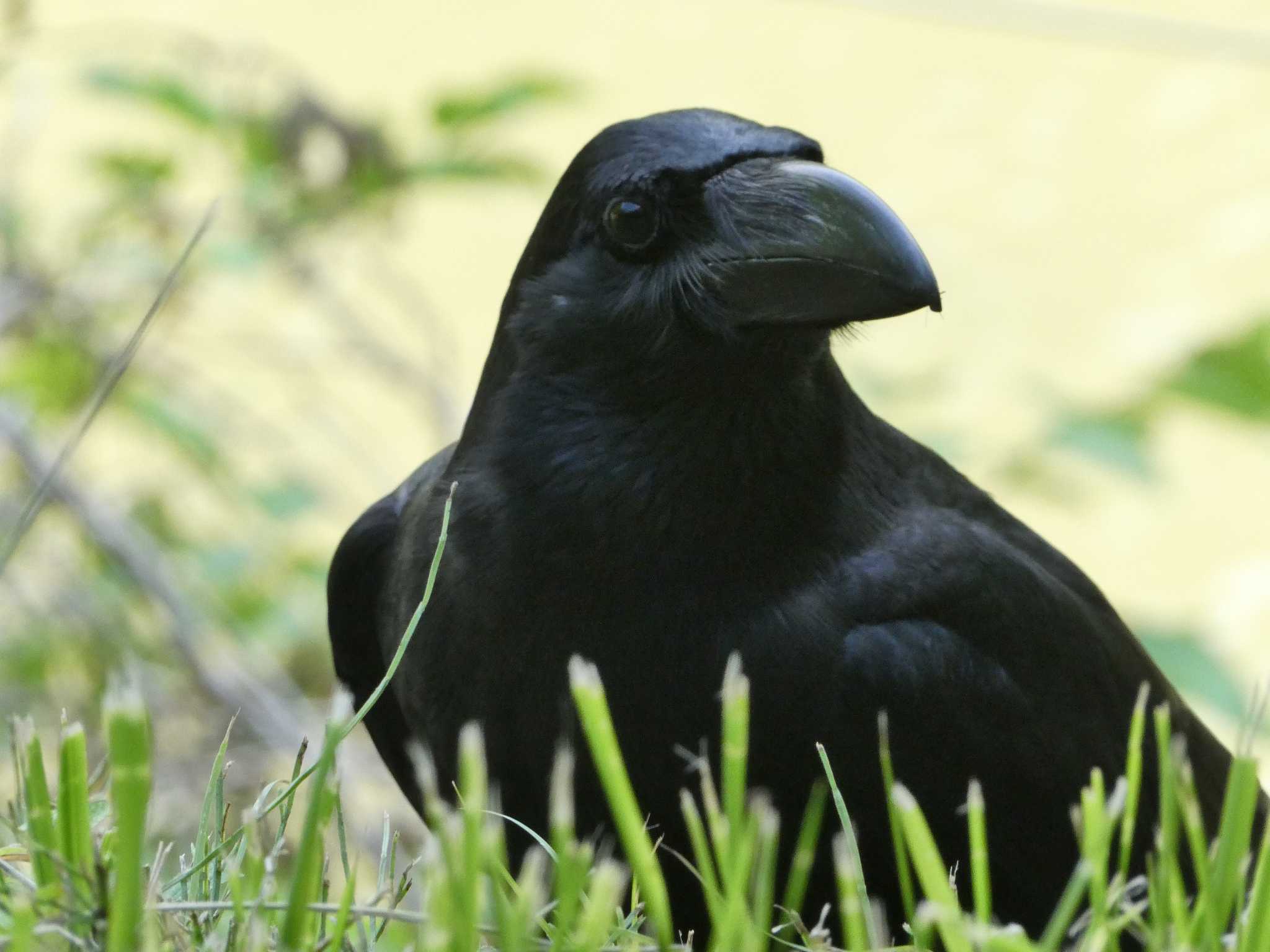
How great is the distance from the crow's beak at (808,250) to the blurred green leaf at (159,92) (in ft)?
10.0

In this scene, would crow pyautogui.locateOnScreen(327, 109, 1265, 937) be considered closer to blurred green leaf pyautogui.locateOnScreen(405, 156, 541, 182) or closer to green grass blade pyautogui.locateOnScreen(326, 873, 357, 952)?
green grass blade pyautogui.locateOnScreen(326, 873, 357, 952)

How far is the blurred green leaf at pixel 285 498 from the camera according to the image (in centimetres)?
487

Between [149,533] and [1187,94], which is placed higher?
[1187,94]

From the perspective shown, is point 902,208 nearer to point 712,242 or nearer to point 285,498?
point 285,498

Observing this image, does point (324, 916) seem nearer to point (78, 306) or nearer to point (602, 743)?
point (602, 743)

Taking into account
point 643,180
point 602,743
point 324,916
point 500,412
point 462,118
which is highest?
point 462,118

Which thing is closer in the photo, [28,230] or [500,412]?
[500,412]

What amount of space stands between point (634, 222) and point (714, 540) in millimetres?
414

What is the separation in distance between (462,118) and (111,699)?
13.6ft

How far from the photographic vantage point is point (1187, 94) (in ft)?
30.8

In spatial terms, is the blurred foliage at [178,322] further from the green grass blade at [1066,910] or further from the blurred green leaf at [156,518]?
the green grass blade at [1066,910]

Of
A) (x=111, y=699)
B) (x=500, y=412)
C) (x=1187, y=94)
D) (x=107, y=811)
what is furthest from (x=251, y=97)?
(x=1187, y=94)

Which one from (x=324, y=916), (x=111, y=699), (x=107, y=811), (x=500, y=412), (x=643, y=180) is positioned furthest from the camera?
Answer: (x=500, y=412)

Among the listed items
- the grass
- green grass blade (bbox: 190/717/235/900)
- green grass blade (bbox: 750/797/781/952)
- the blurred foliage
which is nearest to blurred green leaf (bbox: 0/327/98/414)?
the blurred foliage
